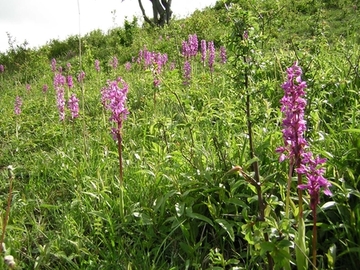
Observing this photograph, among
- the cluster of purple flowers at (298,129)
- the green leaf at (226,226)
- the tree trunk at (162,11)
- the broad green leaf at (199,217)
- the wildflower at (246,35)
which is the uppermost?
the tree trunk at (162,11)

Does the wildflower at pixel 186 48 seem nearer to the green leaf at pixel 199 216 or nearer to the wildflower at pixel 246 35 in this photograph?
the wildflower at pixel 246 35

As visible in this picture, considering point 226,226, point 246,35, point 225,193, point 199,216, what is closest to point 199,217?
point 199,216

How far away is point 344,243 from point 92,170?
1.97 meters

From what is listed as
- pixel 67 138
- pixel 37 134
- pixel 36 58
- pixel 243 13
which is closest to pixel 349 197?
pixel 243 13

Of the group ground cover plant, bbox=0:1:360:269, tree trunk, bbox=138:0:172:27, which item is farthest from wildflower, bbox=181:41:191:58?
tree trunk, bbox=138:0:172:27

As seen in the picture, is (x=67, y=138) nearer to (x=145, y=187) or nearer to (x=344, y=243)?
(x=145, y=187)

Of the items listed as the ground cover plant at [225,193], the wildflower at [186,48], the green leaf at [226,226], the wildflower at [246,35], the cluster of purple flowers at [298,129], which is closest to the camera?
the cluster of purple flowers at [298,129]

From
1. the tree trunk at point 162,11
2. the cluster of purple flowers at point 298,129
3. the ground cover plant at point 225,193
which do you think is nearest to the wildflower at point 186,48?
the ground cover plant at point 225,193

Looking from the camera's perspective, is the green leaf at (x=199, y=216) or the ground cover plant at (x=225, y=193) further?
the green leaf at (x=199, y=216)

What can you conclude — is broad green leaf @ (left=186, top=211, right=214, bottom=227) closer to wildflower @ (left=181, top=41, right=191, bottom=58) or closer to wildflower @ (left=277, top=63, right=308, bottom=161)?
wildflower @ (left=277, top=63, right=308, bottom=161)

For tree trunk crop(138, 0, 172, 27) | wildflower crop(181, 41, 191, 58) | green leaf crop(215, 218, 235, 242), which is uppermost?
tree trunk crop(138, 0, 172, 27)

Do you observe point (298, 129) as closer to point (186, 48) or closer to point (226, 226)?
point (226, 226)

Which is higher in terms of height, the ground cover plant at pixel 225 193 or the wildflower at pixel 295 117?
the wildflower at pixel 295 117

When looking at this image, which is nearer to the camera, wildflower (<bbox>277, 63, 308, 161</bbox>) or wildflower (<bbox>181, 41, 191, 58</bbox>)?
wildflower (<bbox>277, 63, 308, 161</bbox>)
